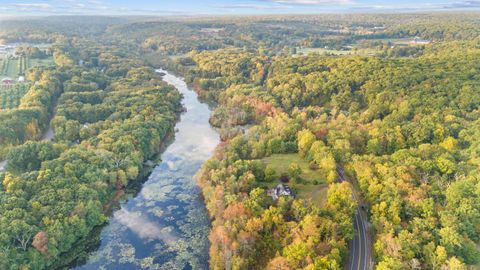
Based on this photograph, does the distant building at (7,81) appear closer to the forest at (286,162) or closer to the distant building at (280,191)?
the forest at (286,162)

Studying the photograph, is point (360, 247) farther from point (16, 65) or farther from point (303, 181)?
point (16, 65)

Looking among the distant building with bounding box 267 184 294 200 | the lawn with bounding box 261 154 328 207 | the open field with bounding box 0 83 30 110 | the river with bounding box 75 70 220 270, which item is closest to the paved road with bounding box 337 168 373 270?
the lawn with bounding box 261 154 328 207

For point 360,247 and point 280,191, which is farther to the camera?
point 280,191

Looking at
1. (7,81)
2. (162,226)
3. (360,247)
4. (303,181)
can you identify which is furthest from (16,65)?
(360,247)

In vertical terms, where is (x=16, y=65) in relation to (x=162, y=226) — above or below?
above

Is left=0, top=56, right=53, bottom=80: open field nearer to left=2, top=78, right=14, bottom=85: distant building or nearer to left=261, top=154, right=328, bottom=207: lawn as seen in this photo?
left=2, top=78, right=14, bottom=85: distant building

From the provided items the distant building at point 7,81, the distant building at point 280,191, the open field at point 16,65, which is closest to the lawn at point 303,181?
the distant building at point 280,191
